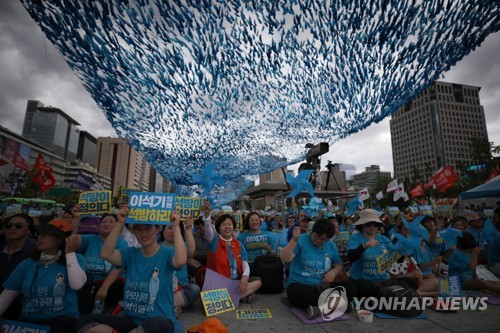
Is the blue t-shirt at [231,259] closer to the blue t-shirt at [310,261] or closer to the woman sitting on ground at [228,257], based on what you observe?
the woman sitting on ground at [228,257]

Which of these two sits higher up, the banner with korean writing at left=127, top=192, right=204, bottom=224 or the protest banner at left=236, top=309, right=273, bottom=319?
the banner with korean writing at left=127, top=192, right=204, bottom=224

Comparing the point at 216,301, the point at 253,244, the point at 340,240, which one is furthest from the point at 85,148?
the point at 216,301

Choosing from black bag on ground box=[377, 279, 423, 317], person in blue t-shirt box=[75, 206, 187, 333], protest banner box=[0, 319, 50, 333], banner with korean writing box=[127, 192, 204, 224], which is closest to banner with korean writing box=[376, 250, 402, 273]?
black bag on ground box=[377, 279, 423, 317]

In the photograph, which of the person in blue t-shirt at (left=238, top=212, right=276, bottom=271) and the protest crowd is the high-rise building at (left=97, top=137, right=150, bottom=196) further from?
the protest crowd

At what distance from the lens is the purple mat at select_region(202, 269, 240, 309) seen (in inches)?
152

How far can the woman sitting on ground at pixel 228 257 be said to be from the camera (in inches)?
162

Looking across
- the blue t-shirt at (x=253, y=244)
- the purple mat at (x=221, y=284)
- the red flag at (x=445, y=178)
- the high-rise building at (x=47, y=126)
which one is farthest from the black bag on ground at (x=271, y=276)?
the high-rise building at (x=47, y=126)

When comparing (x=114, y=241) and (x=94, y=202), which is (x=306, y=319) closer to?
(x=114, y=241)

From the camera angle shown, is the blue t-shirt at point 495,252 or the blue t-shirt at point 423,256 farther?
the blue t-shirt at point 495,252

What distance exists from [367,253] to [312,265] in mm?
875

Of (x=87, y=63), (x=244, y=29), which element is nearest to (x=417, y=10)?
(x=244, y=29)

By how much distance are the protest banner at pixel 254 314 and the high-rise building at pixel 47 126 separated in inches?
5752

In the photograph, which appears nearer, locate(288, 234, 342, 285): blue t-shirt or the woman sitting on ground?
locate(288, 234, 342, 285): blue t-shirt

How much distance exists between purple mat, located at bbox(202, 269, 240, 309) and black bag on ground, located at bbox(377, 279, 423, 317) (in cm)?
203
